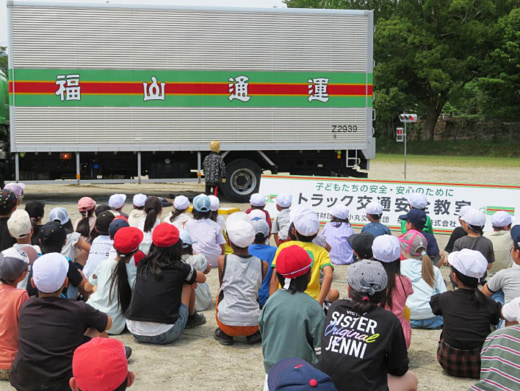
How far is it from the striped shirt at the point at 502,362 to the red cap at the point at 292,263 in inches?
54.5

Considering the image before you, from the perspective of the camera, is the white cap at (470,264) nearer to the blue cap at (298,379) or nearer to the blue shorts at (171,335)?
the blue shorts at (171,335)

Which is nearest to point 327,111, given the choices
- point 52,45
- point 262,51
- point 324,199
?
point 262,51

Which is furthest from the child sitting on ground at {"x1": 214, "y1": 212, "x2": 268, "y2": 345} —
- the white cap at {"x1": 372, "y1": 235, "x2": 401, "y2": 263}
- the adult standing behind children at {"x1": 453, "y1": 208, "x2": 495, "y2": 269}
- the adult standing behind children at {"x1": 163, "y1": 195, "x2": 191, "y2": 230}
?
the adult standing behind children at {"x1": 163, "y1": 195, "x2": 191, "y2": 230}

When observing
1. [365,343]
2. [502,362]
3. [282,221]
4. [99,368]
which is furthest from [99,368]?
[282,221]

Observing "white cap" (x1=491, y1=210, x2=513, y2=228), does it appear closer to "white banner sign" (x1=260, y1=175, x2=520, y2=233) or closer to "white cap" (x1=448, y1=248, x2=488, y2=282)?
"white banner sign" (x1=260, y1=175, x2=520, y2=233)

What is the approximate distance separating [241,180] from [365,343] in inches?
506

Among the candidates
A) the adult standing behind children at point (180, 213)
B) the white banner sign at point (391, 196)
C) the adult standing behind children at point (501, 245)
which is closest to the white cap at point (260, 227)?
the adult standing behind children at point (180, 213)

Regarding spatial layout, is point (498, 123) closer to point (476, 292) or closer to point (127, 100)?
point (127, 100)

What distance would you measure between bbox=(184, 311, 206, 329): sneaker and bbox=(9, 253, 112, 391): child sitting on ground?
2.09 m

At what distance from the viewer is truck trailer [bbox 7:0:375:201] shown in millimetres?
14859

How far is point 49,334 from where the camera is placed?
4141mm

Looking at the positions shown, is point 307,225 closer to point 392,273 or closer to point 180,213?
point 392,273

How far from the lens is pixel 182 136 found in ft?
51.6

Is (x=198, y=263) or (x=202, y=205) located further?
(x=202, y=205)
